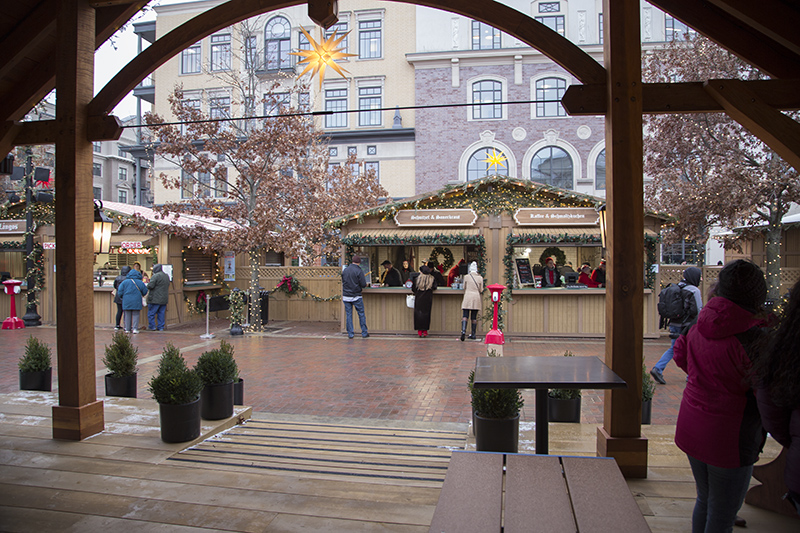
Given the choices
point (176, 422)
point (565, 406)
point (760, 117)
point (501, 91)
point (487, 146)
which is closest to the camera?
point (760, 117)

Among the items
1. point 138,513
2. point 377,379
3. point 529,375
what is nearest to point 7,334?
point 377,379

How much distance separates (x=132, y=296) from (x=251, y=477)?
10.9 meters

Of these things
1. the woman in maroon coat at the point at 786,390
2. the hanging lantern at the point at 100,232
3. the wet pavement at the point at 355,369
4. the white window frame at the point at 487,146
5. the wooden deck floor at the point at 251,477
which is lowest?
the wet pavement at the point at 355,369

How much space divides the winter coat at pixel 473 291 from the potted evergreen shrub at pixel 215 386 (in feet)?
22.8

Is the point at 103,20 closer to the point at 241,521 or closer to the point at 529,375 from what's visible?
the point at 241,521

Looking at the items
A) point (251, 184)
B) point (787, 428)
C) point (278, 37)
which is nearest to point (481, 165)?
point (278, 37)

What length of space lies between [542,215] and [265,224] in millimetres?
6673

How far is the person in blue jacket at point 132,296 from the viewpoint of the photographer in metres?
12.8

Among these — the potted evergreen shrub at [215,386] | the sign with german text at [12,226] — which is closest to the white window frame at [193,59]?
the sign with german text at [12,226]

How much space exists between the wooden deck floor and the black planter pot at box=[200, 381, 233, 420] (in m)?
0.15

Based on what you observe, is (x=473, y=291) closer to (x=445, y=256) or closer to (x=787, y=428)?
(x=445, y=256)

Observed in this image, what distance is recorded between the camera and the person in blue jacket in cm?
1282

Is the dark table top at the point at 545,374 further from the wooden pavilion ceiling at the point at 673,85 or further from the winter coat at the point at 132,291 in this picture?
the winter coat at the point at 132,291

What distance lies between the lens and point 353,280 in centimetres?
1205
